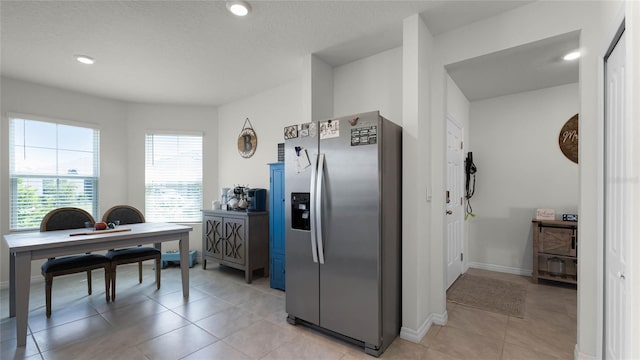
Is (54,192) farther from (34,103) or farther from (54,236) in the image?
(54,236)

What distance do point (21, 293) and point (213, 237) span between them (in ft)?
7.11

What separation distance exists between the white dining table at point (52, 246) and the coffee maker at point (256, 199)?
1001 millimetres

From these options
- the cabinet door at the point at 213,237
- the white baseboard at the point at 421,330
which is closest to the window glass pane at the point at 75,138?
the cabinet door at the point at 213,237

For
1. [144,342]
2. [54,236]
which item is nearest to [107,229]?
[54,236]

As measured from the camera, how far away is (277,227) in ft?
11.6

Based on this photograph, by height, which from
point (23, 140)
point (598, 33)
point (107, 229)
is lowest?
point (107, 229)

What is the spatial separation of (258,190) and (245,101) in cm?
159

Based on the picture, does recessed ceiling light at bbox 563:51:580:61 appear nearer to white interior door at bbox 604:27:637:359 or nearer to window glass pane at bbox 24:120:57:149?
white interior door at bbox 604:27:637:359

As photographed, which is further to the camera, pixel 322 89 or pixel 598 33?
pixel 322 89

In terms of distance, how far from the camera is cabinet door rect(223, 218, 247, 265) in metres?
3.84

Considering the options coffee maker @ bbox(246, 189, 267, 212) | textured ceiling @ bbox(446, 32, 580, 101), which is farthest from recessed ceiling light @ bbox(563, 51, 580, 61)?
coffee maker @ bbox(246, 189, 267, 212)

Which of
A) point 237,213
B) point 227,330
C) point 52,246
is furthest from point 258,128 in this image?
point 227,330

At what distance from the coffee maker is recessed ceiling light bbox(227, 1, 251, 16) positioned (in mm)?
2316

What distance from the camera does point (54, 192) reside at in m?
4.01
